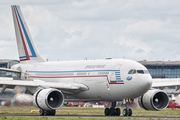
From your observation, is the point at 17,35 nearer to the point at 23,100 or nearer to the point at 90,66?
the point at 23,100

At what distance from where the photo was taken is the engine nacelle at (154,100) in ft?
130

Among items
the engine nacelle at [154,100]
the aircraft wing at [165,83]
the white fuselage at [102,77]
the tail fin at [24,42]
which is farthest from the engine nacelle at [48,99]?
the tail fin at [24,42]

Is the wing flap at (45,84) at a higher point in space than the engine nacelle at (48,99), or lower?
higher

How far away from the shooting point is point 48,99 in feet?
129

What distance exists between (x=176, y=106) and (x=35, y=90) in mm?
46670

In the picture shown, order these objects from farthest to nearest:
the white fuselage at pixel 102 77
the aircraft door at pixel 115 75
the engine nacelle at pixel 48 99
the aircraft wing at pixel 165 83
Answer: the aircraft wing at pixel 165 83
the aircraft door at pixel 115 75
the engine nacelle at pixel 48 99
the white fuselage at pixel 102 77

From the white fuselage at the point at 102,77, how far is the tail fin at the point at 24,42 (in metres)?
4.27

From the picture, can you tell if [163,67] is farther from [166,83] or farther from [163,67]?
[166,83]

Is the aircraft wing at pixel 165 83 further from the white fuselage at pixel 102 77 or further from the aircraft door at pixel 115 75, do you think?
the aircraft door at pixel 115 75

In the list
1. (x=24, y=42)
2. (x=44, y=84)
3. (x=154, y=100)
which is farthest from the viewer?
(x=24, y=42)

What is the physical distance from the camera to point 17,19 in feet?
174

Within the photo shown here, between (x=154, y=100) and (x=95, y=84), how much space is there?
583 centimetres

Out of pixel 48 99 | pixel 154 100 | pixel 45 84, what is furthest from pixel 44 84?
pixel 154 100

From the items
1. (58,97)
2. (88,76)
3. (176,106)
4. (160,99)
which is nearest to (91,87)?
(88,76)
